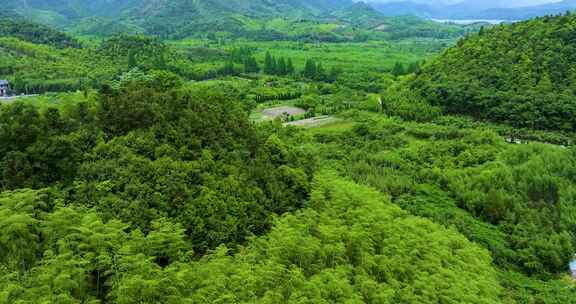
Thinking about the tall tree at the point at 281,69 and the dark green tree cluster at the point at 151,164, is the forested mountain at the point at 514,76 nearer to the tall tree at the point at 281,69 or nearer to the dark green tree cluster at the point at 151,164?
the tall tree at the point at 281,69

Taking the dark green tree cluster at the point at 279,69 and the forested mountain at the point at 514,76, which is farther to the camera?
the dark green tree cluster at the point at 279,69

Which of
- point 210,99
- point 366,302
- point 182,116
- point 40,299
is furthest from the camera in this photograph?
point 210,99

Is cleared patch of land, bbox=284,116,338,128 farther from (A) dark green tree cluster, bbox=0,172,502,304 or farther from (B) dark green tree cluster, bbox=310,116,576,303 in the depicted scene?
(A) dark green tree cluster, bbox=0,172,502,304

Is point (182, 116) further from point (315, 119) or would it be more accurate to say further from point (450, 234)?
point (315, 119)

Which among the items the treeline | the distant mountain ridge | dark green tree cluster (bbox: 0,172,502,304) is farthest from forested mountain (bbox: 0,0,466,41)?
dark green tree cluster (bbox: 0,172,502,304)

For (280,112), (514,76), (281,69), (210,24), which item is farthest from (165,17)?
(514,76)

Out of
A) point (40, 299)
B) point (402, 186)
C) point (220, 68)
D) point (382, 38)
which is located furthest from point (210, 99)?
point (382, 38)

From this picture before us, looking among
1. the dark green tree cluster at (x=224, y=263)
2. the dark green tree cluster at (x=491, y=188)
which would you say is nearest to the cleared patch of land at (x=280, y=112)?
the dark green tree cluster at (x=491, y=188)

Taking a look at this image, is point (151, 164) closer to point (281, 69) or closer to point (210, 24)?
point (281, 69)
